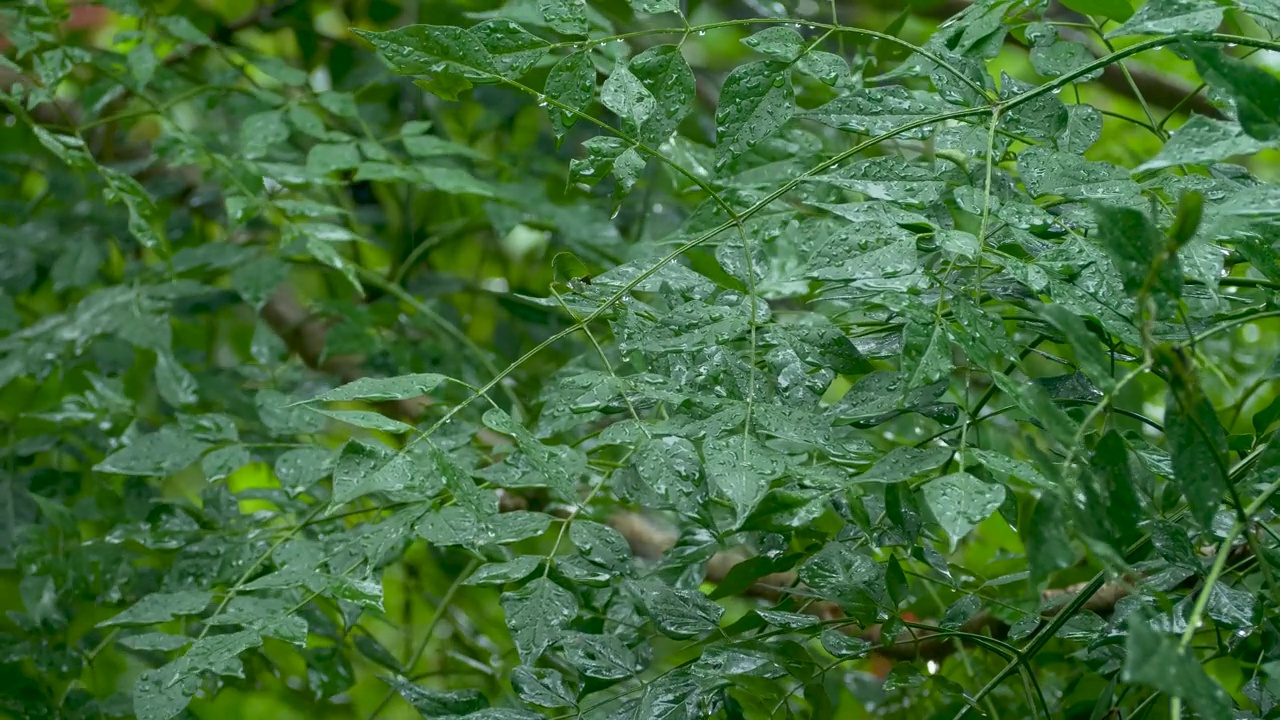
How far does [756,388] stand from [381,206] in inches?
35.0

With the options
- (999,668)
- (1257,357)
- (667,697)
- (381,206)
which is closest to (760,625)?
(667,697)

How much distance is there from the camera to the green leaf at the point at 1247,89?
14.4 inches

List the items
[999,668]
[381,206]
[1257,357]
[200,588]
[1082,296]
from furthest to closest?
[381,206], [1257,357], [999,668], [200,588], [1082,296]

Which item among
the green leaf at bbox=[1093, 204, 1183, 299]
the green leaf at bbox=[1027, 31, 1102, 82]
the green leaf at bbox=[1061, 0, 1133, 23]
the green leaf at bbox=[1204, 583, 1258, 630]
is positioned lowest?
the green leaf at bbox=[1204, 583, 1258, 630]

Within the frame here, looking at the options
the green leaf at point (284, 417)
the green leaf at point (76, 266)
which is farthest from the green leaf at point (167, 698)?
the green leaf at point (76, 266)

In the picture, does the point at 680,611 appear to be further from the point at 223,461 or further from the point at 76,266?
the point at 76,266

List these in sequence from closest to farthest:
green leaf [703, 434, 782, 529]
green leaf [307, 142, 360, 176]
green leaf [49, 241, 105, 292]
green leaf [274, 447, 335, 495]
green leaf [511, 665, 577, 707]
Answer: green leaf [703, 434, 782, 529]
green leaf [511, 665, 577, 707]
green leaf [274, 447, 335, 495]
green leaf [307, 142, 360, 176]
green leaf [49, 241, 105, 292]

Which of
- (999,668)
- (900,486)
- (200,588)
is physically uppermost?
(900,486)

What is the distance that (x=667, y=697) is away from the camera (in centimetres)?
50

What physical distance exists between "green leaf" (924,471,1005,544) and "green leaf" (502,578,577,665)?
0.20m

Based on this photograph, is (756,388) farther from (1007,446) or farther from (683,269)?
(1007,446)

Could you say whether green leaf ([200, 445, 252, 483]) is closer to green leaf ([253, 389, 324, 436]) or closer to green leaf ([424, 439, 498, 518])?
green leaf ([253, 389, 324, 436])

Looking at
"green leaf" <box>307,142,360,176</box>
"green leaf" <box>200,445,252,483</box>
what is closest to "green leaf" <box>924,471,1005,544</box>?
"green leaf" <box>200,445,252,483</box>

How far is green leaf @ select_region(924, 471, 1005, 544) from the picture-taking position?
39 centimetres
